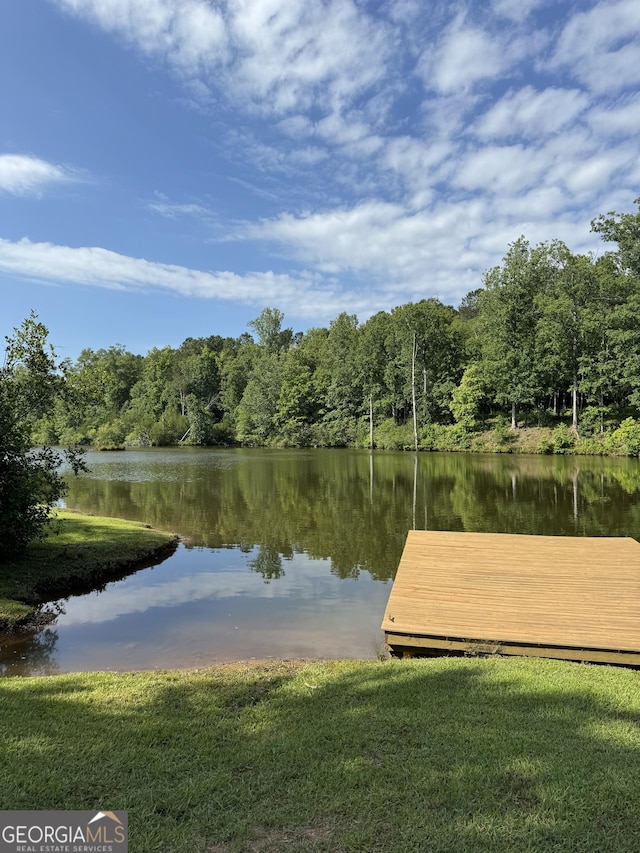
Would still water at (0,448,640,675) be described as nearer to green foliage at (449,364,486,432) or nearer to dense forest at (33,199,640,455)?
dense forest at (33,199,640,455)

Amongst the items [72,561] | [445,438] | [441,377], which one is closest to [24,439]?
[72,561]

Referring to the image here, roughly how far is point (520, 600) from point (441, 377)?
48436 millimetres

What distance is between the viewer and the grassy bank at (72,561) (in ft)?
29.6

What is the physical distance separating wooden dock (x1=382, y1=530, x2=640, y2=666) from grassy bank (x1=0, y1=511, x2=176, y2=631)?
6.31 m

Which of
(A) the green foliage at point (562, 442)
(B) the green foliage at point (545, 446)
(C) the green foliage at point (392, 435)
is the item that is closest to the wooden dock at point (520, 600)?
(A) the green foliage at point (562, 442)

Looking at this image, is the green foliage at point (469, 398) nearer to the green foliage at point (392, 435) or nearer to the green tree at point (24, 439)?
the green foliage at point (392, 435)

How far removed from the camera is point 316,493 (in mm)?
23047

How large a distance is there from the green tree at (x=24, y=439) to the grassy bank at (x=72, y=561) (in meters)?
0.74

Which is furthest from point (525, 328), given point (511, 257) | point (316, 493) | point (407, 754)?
point (407, 754)

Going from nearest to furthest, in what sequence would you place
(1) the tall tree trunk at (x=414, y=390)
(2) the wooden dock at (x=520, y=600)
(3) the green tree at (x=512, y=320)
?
1. (2) the wooden dock at (x=520, y=600)
2. (3) the green tree at (x=512, y=320)
3. (1) the tall tree trunk at (x=414, y=390)

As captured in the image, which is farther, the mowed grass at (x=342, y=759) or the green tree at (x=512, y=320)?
the green tree at (x=512, y=320)

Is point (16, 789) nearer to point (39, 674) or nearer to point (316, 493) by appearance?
point (39, 674)

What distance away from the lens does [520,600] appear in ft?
24.1

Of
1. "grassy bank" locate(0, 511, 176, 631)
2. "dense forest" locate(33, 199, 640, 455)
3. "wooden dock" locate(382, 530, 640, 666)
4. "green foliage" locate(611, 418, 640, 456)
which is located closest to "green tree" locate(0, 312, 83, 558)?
"grassy bank" locate(0, 511, 176, 631)
